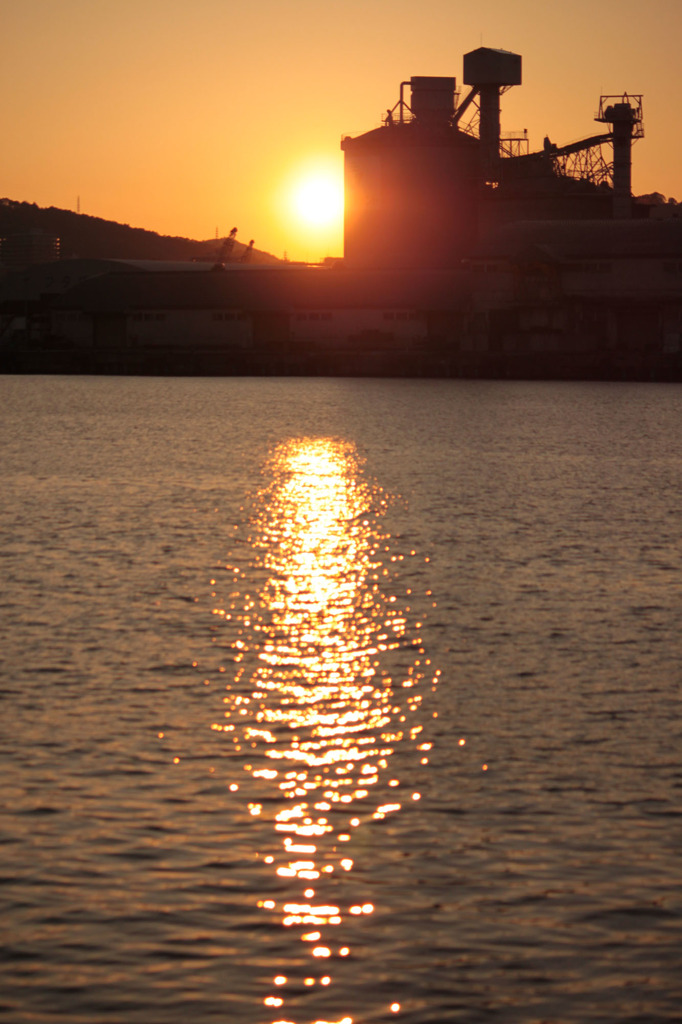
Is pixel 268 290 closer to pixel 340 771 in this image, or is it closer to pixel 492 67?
pixel 492 67

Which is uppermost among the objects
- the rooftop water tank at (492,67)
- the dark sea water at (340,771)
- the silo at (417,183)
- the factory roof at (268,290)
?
the rooftop water tank at (492,67)

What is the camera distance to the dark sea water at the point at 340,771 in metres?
8.44

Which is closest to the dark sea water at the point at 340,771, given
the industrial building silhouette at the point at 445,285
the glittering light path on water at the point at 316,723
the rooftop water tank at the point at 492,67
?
the glittering light path on water at the point at 316,723

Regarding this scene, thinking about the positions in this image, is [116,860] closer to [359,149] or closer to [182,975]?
[182,975]

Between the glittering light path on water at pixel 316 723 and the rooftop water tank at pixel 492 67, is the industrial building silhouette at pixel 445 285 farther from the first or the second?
the glittering light path on water at pixel 316 723

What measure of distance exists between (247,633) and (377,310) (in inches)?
3592

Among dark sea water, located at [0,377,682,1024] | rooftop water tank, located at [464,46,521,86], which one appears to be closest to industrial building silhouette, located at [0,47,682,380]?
rooftop water tank, located at [464,46,521,86]

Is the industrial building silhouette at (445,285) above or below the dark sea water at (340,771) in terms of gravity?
above

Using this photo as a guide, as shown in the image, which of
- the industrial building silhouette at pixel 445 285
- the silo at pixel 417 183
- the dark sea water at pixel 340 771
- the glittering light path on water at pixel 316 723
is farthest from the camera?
the silo at pixel 417 183

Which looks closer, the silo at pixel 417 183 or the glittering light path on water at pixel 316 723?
the glittering light path on water at pixel 316 723

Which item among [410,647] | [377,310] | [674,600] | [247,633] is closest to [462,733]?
[410,647]

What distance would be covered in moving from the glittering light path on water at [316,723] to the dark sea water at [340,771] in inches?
1.3

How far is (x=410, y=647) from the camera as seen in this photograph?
1805cm

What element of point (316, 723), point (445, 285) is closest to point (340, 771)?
point (316, 723)
